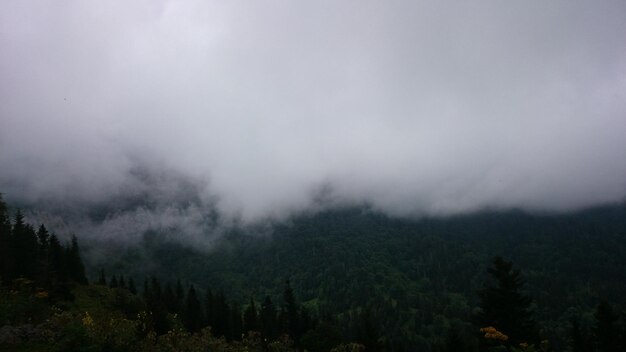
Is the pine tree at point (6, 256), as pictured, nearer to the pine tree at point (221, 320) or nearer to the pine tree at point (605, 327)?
the pine tree at point (221, 320)

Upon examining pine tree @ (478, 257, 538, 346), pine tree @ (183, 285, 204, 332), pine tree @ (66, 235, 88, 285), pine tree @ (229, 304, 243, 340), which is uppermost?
pine tree @ (66, 235, 88, 285)

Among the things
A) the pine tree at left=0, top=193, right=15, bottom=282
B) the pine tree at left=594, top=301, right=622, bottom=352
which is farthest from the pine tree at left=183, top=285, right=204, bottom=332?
the pine tree at left=594, top=301, right=622, bottom=352

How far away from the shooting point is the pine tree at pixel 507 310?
120 ft

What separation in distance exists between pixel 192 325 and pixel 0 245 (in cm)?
3855

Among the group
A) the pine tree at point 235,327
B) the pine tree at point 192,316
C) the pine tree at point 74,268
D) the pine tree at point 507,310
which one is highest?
the pine tree at point 74,268

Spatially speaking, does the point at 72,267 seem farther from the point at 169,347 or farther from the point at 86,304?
the point at 169,347

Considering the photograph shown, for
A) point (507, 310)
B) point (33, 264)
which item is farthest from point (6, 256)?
point (507, 310)

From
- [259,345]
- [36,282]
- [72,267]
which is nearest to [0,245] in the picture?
[36,282]

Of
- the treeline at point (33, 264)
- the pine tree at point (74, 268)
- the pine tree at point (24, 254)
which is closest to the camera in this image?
the treeline at point (33, 264)

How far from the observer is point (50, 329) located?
2934 centimetres

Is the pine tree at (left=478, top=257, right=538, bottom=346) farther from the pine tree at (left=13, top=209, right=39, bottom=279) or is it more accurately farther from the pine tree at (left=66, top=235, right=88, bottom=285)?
the pine tree at (left=66, top=235, right=88, bottom=285)

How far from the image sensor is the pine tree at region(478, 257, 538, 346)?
120 ft

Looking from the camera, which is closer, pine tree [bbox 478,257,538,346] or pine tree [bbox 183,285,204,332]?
pine tree [bbox 478,257,538,346]

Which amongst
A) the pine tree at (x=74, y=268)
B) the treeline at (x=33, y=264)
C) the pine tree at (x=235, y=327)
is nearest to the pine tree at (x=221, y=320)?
the pine tree at (x=235, y=327)
